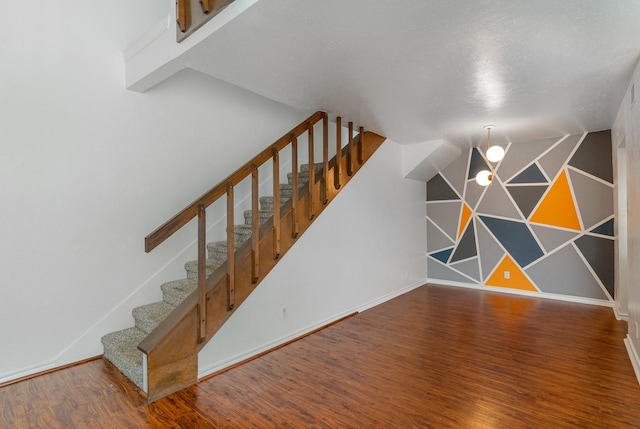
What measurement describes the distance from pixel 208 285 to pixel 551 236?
5.35 meters

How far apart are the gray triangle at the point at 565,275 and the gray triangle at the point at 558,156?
1233mm

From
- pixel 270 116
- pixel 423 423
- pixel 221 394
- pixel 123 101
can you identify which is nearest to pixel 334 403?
pixel 423 423

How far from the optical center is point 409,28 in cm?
216

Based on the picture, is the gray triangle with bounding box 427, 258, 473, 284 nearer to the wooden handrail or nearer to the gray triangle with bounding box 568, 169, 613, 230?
the gray triangle with bounding box 568, 169, 613, 230

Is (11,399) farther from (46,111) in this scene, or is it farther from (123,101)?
(123,101)

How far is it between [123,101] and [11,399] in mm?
2604

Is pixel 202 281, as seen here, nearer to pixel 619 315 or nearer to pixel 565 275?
pixel 619 315

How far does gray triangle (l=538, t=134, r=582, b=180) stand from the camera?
508 centimetres

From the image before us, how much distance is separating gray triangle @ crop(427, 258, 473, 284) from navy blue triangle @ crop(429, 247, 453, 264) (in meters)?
0.08

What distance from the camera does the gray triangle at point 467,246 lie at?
236 inches

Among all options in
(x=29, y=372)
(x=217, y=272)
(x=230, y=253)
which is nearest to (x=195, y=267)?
(x=217, y=272)

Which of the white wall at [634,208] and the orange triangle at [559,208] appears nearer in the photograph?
the white wall at [634,208]

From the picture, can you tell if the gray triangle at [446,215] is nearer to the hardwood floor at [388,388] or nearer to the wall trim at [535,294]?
the wall trim at [535,294]

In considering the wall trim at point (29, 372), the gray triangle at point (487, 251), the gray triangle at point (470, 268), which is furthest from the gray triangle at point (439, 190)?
the wall trim at point (29, 372)
